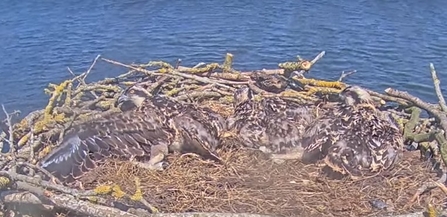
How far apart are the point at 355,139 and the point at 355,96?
761 millimetres

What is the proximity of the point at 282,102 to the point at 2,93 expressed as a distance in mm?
4365

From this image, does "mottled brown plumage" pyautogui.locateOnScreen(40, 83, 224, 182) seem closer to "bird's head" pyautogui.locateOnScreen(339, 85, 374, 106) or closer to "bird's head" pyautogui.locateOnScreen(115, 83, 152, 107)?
"bird's head" pyautogui.locateOnScreen(115, 83, 152, 107)

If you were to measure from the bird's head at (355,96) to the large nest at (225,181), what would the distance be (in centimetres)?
28

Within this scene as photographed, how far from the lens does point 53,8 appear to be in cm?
1284

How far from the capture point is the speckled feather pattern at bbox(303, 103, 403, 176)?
5586 mm

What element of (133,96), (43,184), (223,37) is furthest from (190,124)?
(223,37)

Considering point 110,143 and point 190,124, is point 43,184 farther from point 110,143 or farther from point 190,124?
point 190,124

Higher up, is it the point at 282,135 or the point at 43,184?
the point at 43,184

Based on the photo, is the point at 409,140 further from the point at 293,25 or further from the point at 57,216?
the point at 293,25

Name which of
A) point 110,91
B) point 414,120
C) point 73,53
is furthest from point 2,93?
point 414,120

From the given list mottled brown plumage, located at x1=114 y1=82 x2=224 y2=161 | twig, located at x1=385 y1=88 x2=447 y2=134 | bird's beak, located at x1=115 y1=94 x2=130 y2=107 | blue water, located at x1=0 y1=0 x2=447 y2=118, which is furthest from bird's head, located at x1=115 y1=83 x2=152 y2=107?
blue water, located at x1=0 y1=0 x2=447 y2=118

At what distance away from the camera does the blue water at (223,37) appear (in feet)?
32.5

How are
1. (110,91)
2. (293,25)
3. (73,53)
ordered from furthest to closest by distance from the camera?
(293,25) → (73,53) → (110,91)

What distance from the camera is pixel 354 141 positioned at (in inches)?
224
